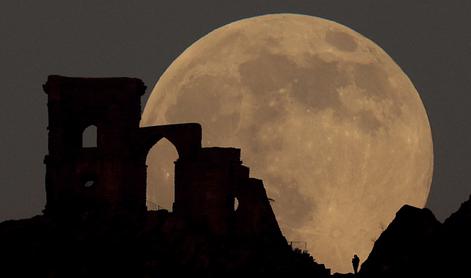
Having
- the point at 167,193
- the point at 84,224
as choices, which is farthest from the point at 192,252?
the point at 167,193

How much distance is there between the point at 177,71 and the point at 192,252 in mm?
15933

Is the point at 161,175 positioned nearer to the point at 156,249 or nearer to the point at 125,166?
the point at 125,166

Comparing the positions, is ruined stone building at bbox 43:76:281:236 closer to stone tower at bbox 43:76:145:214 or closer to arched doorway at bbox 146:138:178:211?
stone tower at bbox 43:76:145:214

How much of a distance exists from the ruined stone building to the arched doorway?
1906mm

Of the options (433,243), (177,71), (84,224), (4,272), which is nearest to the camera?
(433,243)

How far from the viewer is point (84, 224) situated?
55688 mm

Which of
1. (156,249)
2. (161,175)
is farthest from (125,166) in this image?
(156,249)

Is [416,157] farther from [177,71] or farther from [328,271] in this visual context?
[177,71]

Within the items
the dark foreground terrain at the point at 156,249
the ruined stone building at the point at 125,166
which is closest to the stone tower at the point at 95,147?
Result: the ruined stone building at the point at 125,166

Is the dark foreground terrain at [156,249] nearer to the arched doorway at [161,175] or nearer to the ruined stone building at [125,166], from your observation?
the ruined stone building at [125,166]

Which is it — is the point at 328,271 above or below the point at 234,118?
below

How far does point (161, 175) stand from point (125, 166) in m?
3.53

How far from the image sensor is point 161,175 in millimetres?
64062

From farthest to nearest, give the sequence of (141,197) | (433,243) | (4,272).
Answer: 1. (141,197)
2. (4,272)
3. (433,243)
